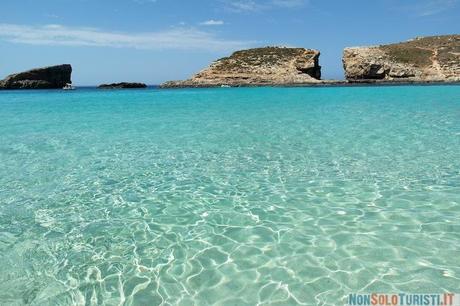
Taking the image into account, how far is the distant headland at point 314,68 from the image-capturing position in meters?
89.5

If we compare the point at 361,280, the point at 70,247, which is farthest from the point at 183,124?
the point at 361,280

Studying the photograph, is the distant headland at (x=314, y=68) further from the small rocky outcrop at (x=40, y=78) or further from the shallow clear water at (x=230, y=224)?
the shallow clear water at (x=230, y=224)

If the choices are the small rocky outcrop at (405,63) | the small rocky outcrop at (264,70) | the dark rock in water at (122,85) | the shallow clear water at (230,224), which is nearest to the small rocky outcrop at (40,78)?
the dark rock in water at (122,85)

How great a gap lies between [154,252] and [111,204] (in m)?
2.79

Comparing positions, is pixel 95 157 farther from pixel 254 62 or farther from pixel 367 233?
pixel 254 62

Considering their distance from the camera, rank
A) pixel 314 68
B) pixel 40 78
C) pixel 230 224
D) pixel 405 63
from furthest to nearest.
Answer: pixel 40 78 → pixel 314 68 → pixel 405 63 → pixel 230 224

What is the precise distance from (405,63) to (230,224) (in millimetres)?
98479

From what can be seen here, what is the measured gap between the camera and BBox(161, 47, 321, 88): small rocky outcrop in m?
94.8

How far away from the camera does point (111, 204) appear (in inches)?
348

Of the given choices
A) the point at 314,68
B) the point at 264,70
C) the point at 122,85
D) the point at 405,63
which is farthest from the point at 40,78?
the point at 405,63

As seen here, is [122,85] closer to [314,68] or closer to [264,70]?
[264,70]

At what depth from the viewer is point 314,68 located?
98.5 meters

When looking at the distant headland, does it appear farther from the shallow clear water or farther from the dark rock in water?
the shallow clear water

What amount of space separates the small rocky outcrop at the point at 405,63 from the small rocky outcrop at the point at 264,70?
983 cm
